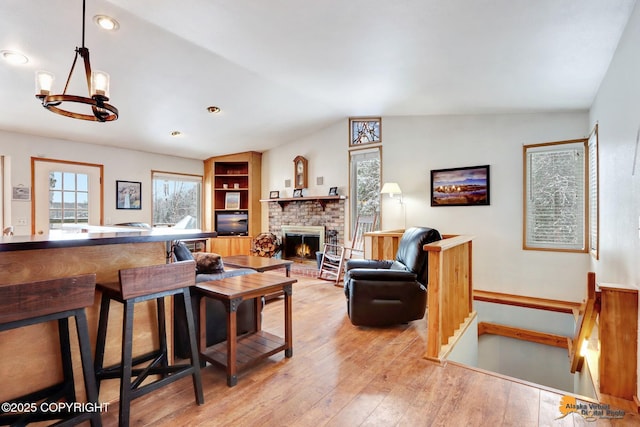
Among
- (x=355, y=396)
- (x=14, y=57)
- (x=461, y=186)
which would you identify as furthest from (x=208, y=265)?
(x=461, y=186)

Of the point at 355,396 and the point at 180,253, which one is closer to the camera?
the point at 355,396

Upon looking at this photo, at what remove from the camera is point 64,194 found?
5.29 meters

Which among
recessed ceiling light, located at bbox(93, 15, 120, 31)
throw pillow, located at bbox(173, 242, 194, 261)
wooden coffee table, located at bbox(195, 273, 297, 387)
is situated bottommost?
wooden coffee table, located at bbox(195, 273, 297, 387)

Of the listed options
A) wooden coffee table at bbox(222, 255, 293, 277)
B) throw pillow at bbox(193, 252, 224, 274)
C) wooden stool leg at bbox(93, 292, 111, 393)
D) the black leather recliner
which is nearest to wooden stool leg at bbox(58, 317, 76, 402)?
wooden stool leg at bbox(93, 292, 111, 393)

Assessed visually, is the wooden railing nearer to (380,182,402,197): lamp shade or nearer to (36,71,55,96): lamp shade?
(380,182,402,197): lamp shade

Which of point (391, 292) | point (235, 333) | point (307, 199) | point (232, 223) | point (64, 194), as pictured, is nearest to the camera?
point (235, 333)

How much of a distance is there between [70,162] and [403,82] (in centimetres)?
554

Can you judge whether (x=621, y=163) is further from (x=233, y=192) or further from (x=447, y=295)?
(x=233, y=192)

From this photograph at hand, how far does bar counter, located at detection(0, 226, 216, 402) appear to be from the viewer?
58.1 inches

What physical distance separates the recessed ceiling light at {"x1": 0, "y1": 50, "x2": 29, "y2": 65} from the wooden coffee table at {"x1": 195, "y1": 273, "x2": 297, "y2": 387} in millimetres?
2979

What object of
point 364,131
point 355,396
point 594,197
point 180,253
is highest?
point 364,131

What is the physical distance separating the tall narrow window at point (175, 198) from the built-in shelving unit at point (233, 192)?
0.26m

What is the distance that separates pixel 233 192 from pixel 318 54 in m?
4.88

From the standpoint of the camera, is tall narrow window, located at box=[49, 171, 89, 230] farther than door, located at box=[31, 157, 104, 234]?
Yes
